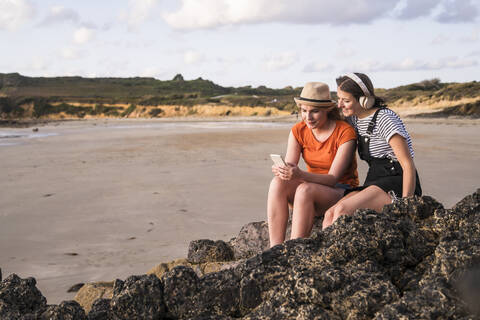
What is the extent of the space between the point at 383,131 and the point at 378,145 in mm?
149

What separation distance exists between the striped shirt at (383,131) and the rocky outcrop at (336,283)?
102 cm

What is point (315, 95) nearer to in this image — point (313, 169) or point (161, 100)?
point (313, 169)

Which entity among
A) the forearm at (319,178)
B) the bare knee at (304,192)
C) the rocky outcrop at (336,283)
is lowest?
the rocky outcrop at (336,283)

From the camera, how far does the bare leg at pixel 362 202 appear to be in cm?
363

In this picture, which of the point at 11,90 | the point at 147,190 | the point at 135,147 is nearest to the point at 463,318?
the point at 147,190

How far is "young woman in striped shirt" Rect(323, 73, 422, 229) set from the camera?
12.7ft

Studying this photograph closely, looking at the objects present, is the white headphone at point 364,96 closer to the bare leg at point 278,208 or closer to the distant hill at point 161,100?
the bare leg at point 278,208

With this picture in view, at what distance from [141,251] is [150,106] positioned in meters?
42.4

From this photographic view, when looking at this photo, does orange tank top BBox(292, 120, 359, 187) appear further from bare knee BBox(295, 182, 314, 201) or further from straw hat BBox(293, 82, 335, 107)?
bare knee BBox(295, 182, 314, 201)

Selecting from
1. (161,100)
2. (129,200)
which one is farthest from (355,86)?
(161,100)

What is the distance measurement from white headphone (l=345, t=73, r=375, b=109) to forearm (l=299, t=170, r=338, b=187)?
0.66 m

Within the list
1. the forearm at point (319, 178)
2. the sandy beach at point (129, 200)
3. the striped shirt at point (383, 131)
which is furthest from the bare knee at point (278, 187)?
the sandy beach at point (129, 200)

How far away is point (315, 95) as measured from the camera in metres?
4.09

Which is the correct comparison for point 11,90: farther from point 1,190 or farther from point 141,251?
point 141,251
